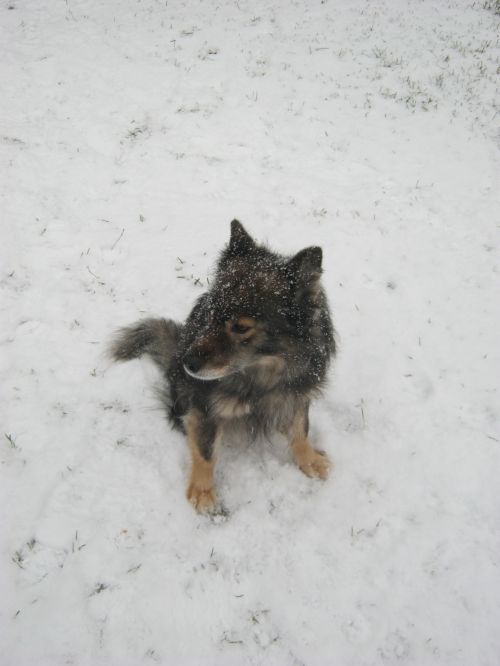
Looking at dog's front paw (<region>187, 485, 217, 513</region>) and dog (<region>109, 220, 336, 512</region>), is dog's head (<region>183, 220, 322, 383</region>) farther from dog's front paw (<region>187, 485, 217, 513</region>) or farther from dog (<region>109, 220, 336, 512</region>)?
dog's front paw (<region>187, 485, 217, 513</region>)

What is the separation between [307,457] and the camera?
11.1 ft

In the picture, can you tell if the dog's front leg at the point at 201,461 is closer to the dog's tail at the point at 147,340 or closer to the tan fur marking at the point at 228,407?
the tan fur marking at the point at 228,407

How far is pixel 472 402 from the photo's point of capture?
3.84 m

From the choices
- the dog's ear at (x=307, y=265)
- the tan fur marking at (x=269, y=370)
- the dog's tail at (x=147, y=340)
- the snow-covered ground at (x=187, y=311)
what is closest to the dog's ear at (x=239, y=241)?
the dog's ear at (x=307, y=265)

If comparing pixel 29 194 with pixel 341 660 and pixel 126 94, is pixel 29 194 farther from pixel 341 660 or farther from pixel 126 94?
pixel 341 660

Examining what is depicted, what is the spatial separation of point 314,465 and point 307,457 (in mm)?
95

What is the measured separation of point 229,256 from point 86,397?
6.15ft

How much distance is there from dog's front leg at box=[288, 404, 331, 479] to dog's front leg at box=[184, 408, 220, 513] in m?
0.65

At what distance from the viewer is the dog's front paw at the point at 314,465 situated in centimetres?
338

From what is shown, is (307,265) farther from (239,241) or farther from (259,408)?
(259,408)

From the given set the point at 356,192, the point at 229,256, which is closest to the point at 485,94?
the point at 356,192

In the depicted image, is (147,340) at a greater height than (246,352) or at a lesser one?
lesser

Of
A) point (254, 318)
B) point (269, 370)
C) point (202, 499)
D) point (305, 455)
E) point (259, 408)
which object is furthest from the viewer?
point (305, 455)

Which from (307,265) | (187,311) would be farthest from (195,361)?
(187,311)
